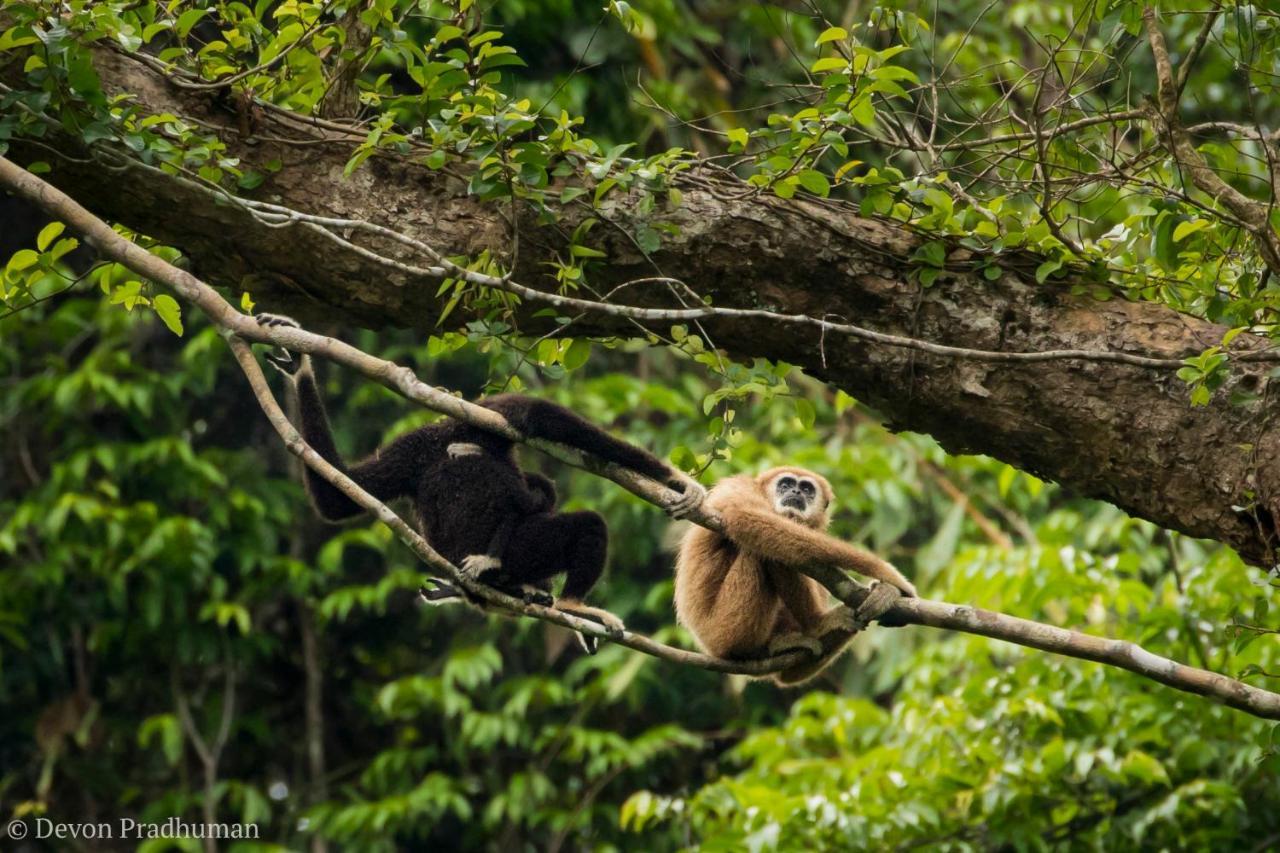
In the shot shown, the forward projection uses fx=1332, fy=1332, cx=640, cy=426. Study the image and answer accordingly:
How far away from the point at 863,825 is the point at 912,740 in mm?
777

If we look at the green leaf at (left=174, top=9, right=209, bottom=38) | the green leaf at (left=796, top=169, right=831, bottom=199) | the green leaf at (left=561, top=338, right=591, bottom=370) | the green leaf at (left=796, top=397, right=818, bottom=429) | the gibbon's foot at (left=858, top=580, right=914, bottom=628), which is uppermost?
the green leaf at (left=174, top=9, right=209, bottom=38)

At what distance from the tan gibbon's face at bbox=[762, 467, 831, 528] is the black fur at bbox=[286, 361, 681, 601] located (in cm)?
102

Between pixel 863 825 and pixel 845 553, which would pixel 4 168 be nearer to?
pixel 845 553

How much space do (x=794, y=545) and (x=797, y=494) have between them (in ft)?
3.46

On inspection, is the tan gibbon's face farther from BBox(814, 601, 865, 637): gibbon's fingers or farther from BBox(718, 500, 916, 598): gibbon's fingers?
BBox(718, 500, 916, 598): gibbon's fingers

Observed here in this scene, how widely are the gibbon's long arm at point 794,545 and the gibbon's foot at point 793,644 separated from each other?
779 mm

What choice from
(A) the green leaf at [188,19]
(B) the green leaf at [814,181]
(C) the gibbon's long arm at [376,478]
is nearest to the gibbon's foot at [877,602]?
(B) the green leaf at [814,181]

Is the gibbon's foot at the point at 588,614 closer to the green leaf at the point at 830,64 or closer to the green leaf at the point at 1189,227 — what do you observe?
the green leaf at the point at 830,64

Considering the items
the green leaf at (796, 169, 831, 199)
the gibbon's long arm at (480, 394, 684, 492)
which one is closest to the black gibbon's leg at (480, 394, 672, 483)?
the gibbon's long arm at (480, 394, 684, 492)

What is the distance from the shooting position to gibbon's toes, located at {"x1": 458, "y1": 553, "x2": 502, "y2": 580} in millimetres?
6332

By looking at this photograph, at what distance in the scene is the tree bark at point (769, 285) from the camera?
527 centimetres

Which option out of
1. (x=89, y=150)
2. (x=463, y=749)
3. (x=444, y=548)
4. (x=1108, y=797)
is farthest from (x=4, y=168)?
(x=463, y=749)

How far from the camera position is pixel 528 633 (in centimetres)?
1234

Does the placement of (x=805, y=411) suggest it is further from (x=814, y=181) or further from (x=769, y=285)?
(x=814, y=181)
